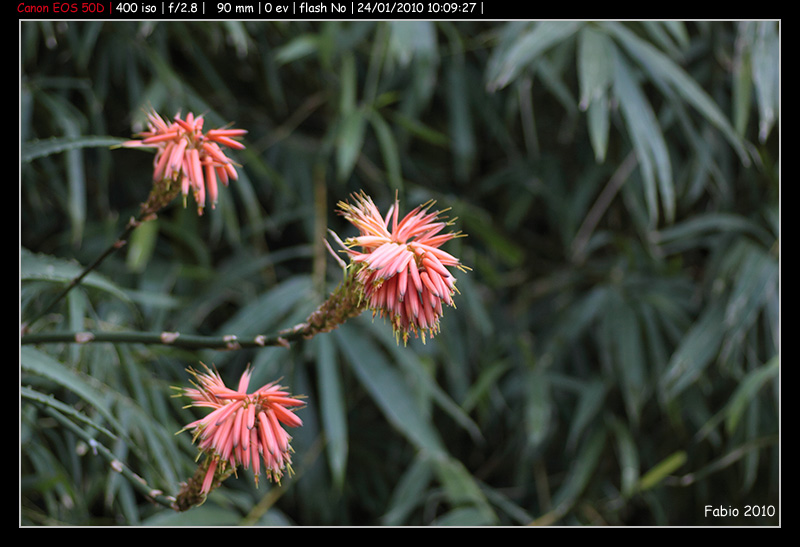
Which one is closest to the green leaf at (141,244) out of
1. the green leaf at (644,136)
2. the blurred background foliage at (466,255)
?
the blurred background foliage at (466,255)

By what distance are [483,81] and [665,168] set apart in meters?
0.40

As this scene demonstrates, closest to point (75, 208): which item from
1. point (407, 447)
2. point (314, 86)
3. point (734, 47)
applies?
point (314, 86)

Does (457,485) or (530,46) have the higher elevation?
(530,46)

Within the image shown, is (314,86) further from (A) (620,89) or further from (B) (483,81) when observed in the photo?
(A) (620,89)

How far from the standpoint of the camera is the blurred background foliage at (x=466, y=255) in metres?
0.71

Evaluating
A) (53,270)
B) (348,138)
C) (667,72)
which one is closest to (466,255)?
(348,138)

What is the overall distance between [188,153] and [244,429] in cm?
13

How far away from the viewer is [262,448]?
9.9 inches

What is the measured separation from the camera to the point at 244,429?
0.24 m

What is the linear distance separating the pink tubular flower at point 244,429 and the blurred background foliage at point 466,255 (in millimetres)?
402

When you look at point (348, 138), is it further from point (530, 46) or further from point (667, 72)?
point (667, 72)

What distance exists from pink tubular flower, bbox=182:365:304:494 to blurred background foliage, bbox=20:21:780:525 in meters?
0.40

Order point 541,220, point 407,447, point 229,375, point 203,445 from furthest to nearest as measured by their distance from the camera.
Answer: point 541,220 → point 407,447 → point 229,375 → point 203,445
